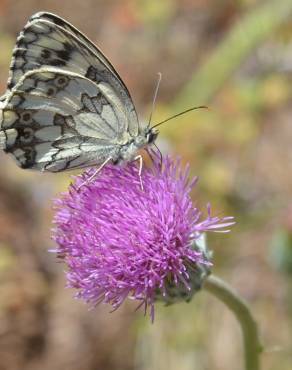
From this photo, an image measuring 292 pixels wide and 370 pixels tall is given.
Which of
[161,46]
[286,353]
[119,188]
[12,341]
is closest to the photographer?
[119,188]

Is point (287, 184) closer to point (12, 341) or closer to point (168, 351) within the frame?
point (168, 351)

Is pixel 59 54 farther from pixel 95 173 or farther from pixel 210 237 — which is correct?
pixel 210 237

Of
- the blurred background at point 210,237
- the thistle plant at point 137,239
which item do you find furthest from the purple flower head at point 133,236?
the blurred background at point 210,237

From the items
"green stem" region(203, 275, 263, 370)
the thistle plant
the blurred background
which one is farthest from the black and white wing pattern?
the blurred background

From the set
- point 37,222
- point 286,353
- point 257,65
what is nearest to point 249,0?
point 257,65

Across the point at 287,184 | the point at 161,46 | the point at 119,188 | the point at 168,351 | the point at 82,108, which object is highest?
the point at 161,46

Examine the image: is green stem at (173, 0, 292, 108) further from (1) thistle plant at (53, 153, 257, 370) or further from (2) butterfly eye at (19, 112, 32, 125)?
(1) thistle plant at (53, 153, 257, 370)

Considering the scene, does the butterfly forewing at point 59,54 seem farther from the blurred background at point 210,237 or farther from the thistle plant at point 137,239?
the blurred background at point 210,237

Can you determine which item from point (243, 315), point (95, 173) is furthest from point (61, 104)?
point (243, 315)
